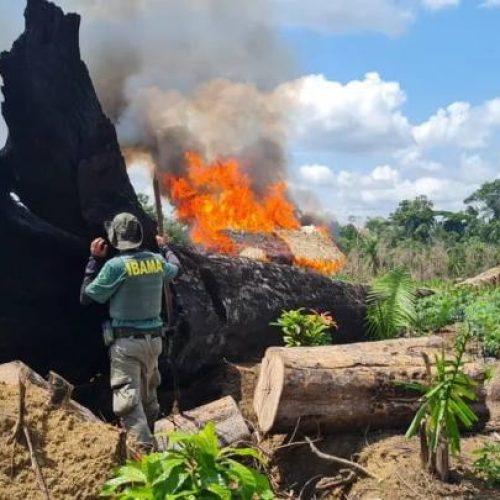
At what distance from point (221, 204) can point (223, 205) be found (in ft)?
0.29

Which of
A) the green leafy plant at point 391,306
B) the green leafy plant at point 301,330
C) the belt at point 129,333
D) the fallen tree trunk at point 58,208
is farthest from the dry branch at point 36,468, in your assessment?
the green leafy plant at point 391,306

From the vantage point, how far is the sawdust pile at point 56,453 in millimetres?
4090

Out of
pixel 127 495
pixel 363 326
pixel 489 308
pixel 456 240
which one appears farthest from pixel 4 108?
pixel 456 240

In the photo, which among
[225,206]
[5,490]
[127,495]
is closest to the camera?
[127,495]

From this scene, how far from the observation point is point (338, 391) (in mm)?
6254

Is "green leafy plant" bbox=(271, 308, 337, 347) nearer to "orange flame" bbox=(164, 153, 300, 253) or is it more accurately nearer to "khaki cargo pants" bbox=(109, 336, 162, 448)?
"khaki cargo pants" bbox=(109, 336, 162, 448)

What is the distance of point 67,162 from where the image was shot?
755cm

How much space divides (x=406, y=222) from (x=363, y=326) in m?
40.6

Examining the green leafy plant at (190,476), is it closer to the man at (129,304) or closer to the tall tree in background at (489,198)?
the man at (129,304)

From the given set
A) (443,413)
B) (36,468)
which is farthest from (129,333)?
(443,413)

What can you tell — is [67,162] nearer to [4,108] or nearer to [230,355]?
[4,108]

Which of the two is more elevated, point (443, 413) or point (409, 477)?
point (443, 413)

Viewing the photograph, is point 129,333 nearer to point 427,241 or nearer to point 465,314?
point 465,314

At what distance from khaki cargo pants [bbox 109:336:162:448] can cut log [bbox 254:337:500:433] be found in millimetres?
1113
